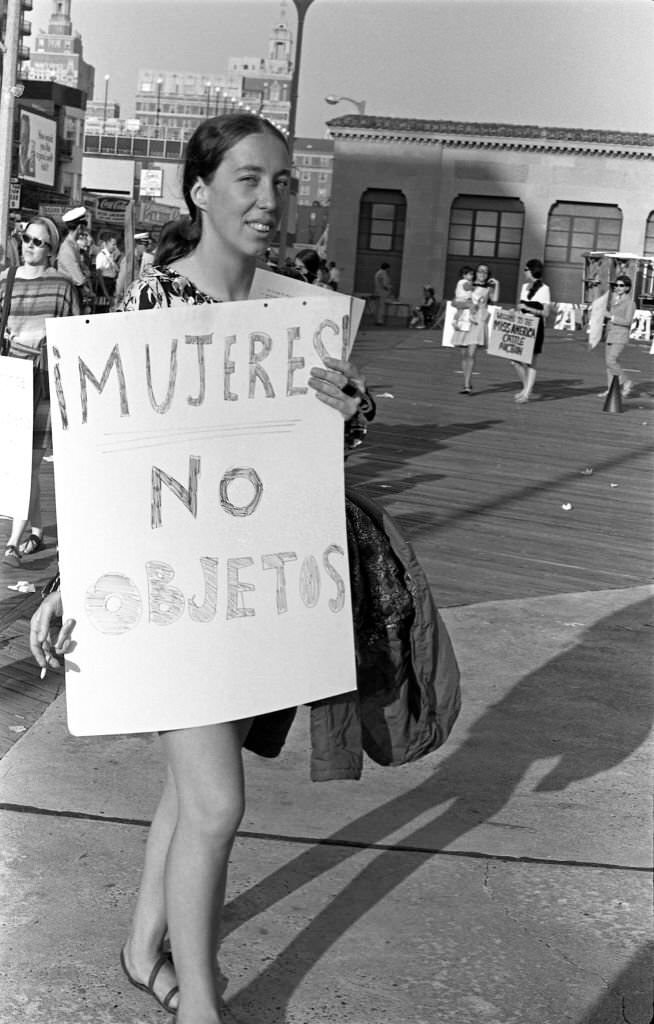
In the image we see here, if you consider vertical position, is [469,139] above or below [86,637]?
above

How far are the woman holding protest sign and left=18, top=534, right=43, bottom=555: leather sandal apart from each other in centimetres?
456

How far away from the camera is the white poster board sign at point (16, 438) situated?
570 cm

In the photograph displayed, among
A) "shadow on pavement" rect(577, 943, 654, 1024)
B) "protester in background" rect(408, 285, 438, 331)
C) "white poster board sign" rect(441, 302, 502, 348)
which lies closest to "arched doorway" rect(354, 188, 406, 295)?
"protester in background" rect(408, 285, 438, 331)

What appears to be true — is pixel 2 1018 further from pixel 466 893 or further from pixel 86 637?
pixel 466 893

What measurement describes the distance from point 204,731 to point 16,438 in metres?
3.38

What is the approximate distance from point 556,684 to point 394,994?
2.52 m

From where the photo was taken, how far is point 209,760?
2555 mm

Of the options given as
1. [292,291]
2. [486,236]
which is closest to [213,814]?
[292,291]

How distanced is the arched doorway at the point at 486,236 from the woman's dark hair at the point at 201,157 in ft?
182

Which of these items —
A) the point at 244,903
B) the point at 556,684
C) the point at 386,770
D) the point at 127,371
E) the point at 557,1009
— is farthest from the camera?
the point at 556,684

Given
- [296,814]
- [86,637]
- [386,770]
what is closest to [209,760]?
[86,637]

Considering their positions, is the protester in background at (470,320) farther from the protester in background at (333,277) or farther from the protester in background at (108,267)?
the protester in background at (333,277)

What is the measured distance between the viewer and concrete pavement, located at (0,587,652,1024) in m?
2.95

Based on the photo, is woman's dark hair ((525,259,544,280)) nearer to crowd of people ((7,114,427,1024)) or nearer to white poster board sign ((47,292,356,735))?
crowd of people ((7,114,427,1024))
